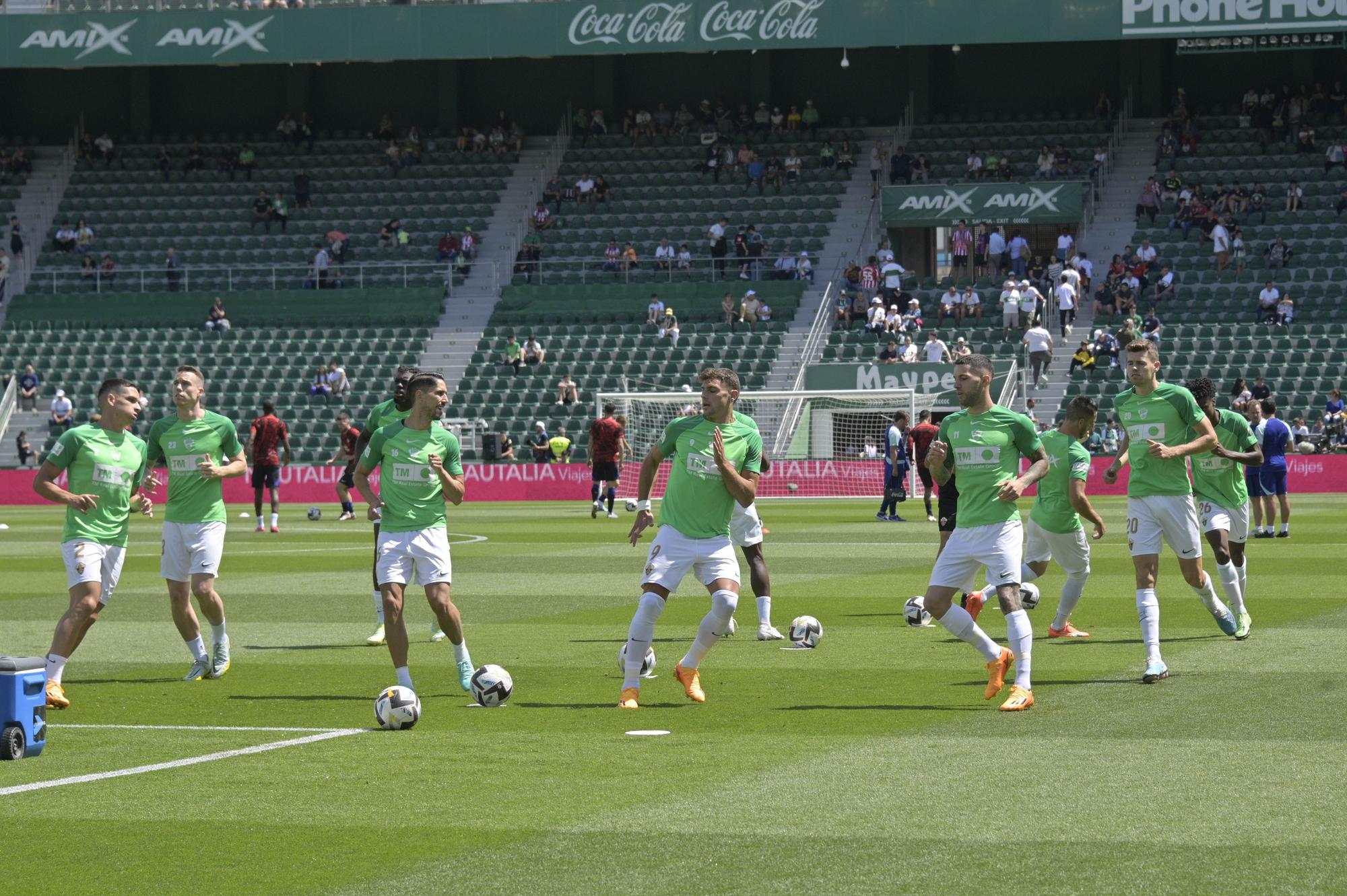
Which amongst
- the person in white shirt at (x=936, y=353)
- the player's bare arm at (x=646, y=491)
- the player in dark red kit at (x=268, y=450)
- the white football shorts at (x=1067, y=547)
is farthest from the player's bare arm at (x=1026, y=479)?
the person in white shirt at (x=936, y=353)

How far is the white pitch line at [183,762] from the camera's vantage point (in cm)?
905

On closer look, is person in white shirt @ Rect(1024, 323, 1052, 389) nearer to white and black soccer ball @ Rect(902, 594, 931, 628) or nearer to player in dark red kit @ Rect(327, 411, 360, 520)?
player in dark red kit @ Rect(327, 411, 360, 520)

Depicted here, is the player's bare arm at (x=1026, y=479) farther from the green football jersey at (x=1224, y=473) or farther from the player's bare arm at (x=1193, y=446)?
the green football jersey at (x=1224, y=473)

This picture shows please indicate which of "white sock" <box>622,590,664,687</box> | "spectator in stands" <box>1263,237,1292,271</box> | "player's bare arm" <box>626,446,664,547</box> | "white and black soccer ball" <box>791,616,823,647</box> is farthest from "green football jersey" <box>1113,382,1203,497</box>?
"spectator in stands" <box>1263,237,1292,271</box>

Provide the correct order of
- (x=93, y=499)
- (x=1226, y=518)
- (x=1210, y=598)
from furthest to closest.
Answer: (x=1226, y=518) → (x=1210, y=598) → (x=93, y=499)

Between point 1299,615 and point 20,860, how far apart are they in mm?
12519

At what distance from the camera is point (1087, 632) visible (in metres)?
15.7

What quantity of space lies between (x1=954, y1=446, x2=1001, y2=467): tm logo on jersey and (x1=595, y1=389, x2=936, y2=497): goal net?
30711mm

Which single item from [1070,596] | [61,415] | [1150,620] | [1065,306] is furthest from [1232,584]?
[61,415]

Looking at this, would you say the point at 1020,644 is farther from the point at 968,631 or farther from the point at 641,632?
the point at 641,632

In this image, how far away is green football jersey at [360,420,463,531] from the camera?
11.7 metres

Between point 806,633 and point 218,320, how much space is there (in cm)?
3977

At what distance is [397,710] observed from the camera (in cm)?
1078

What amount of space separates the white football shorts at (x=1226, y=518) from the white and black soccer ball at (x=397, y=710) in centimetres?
767
